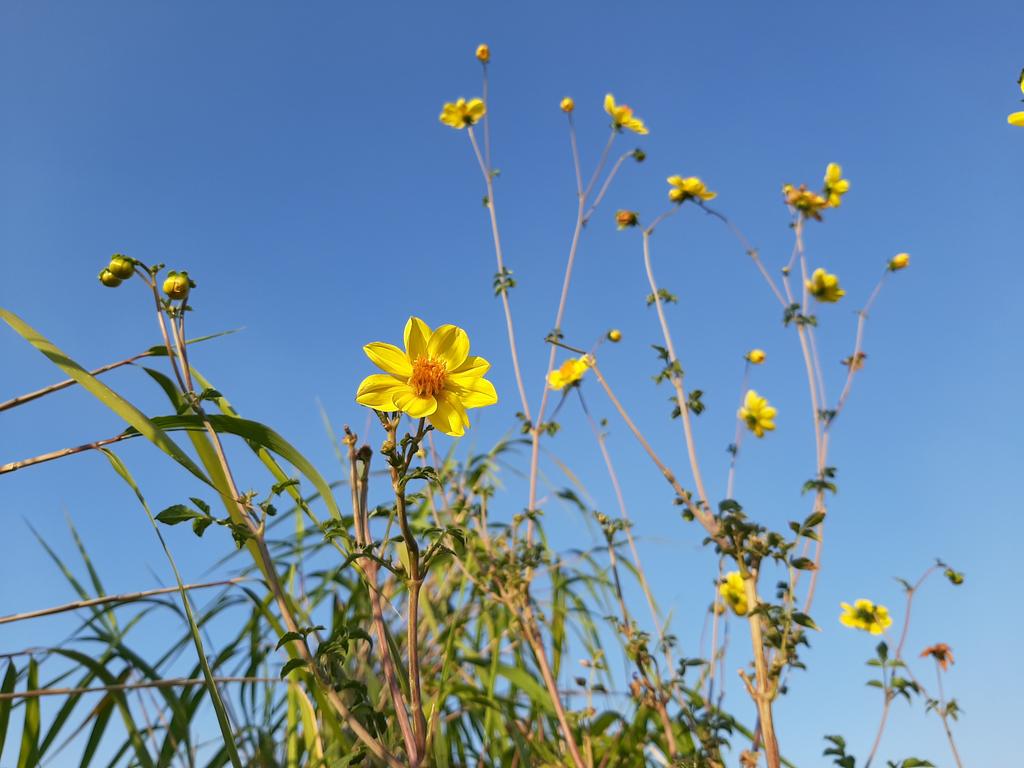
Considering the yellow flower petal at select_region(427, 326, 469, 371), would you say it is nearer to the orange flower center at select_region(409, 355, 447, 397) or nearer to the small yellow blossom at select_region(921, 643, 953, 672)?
the orange flower center at select_region(409, 355, 447, 397)

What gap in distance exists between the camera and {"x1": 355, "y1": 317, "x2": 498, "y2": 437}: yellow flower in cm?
107

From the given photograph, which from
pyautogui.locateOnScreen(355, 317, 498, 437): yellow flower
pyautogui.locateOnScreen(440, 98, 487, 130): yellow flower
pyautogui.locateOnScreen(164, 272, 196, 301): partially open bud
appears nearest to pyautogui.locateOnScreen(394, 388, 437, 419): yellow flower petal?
pyautogui.locateOnScreen(355, 317, 498, 437): yellow flower

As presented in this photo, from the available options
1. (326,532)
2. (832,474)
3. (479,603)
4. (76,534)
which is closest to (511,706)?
(479,603)

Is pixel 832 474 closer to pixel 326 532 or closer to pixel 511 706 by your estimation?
pixel 511 706

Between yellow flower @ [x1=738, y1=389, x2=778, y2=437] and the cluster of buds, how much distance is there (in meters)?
1.88

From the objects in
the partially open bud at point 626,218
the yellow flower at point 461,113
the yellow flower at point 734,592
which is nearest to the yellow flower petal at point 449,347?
the yellow flower at point 734,592

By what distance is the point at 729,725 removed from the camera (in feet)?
5.74

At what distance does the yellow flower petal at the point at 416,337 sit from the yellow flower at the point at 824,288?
1810 mm

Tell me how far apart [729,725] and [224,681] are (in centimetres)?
117

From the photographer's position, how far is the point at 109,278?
48.1 inches

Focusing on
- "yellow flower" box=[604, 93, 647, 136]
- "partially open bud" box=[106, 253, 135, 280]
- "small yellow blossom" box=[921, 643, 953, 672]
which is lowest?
"small yellow blossom" box=[921, 643, 953, 672]

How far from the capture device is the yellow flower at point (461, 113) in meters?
3.14

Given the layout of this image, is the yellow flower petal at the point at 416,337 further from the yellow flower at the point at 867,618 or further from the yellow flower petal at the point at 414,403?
the yellow flower at the point at 867,618

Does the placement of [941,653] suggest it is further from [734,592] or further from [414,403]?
[414,403]
